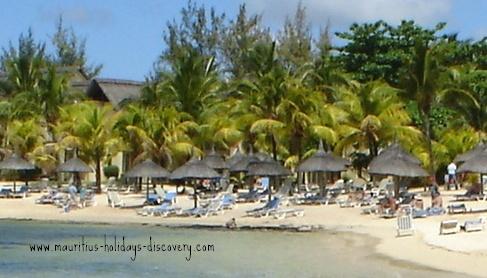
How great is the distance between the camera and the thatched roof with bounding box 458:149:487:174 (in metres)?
32.2

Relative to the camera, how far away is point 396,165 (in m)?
30.7

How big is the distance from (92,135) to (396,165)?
14859 millimetres

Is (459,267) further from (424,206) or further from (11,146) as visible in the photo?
(11,146)

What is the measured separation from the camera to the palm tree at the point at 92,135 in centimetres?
4066

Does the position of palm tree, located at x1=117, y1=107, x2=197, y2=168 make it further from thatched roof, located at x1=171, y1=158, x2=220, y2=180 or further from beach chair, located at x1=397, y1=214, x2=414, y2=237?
beach chair, located at x1=397, y1=214, x2=414, y2=237

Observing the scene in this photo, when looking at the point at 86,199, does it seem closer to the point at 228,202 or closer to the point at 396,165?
the point at 228,202

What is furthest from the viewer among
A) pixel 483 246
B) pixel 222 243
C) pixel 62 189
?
pixel 62 189

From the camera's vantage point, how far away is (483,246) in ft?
72.4

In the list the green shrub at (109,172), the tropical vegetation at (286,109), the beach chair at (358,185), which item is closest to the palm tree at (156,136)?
the tropical vegetation at (286,109)

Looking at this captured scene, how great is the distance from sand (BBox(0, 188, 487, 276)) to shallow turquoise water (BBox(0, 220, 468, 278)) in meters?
0.67

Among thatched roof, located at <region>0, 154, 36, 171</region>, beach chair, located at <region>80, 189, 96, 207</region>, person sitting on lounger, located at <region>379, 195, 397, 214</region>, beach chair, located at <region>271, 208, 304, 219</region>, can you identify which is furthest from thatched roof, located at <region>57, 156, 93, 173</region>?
person sitting on lounger, located at <region>379, 195, 397, 214</region>

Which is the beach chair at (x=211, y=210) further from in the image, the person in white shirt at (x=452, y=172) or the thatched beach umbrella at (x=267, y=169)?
the person in white shirt at (x=452, y=172)

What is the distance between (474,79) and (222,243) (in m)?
24.5

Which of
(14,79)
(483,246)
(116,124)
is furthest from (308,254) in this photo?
(14,79)
